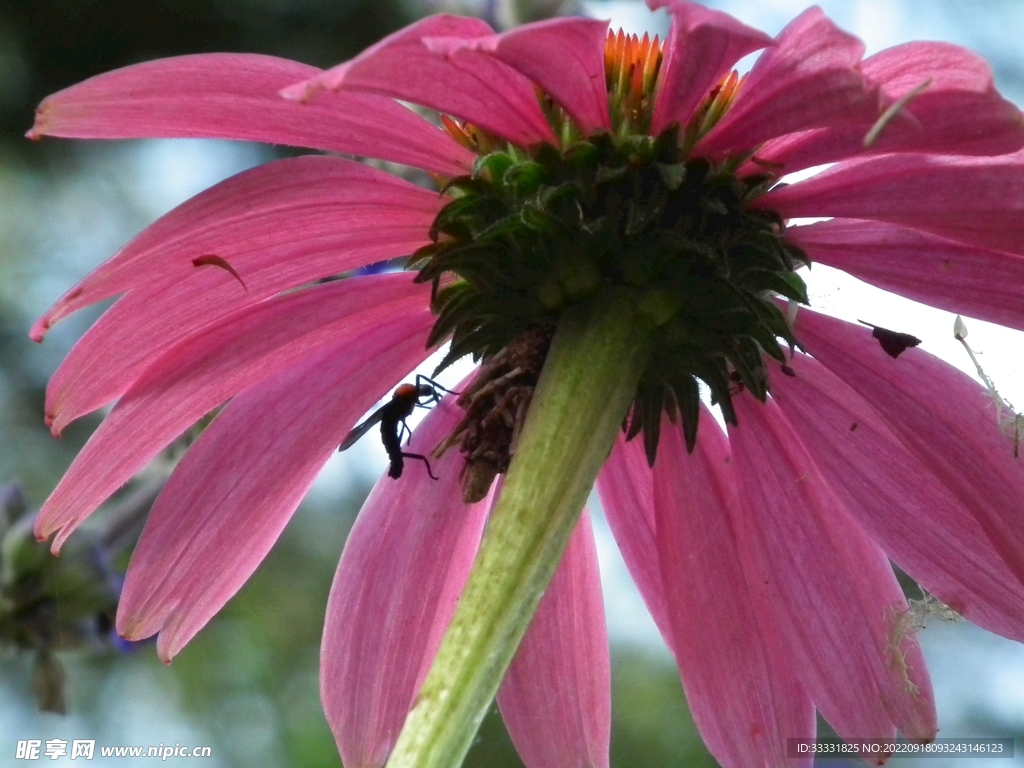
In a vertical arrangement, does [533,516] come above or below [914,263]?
below

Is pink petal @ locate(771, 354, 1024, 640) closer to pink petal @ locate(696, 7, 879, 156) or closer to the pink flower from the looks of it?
the pink flower

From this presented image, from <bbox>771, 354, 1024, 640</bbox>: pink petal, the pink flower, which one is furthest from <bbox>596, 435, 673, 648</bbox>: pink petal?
<bbox>771, 354, 1024, 640</bbox>: pink petal

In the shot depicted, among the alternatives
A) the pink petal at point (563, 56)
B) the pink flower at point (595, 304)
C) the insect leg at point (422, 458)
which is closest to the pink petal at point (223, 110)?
the pink flower at point (595, 304)

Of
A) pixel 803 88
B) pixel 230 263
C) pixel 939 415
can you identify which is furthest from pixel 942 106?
pixel 230 263

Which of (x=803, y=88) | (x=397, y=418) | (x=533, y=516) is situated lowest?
(x=533, y=516)

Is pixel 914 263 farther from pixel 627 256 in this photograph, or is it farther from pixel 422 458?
pixel 422 458

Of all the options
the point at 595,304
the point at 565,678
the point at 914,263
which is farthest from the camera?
the point at 565,678

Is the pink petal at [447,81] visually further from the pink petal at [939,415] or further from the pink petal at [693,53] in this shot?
the pink petal at [939,415]

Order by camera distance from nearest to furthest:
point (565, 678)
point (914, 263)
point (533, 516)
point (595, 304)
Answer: point (533, 516) → point (595, 304) → point (914, 263) → point (565, 678)

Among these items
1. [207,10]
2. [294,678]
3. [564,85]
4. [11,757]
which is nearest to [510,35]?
[564,85]
